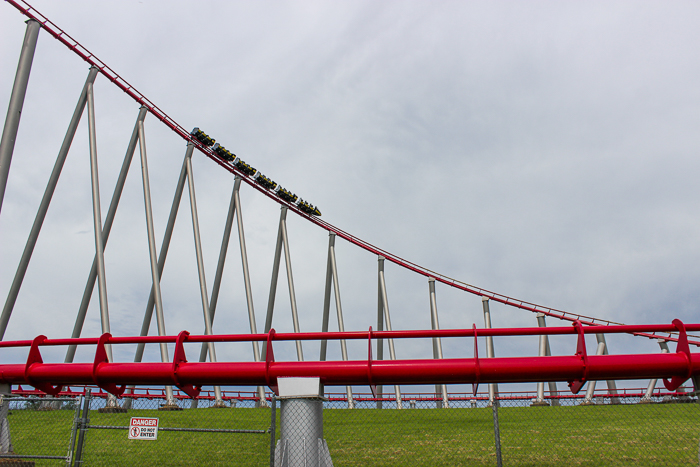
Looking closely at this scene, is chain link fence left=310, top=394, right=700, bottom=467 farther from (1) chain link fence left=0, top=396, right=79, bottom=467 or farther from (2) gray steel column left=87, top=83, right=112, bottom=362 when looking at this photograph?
(2) gray steel column left=87, top=83, right=112, bottom=362

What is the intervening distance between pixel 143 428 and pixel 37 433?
22.1 feet

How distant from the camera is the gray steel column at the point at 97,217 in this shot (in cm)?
1417

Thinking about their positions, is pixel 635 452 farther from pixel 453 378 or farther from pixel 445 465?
pixel 453 378

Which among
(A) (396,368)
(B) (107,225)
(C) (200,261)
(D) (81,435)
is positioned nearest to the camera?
(A) (396,368)

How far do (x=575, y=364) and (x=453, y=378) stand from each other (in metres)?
1.27

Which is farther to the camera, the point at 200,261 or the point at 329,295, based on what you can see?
the point at 329,295

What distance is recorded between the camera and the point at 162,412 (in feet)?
46.5

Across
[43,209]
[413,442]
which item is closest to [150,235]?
[43,209]

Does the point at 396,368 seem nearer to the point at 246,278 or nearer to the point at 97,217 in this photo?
the point at 97,217

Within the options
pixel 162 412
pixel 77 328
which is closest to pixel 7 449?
pixel 162 412

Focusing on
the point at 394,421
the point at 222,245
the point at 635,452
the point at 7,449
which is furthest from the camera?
the point at 222,245

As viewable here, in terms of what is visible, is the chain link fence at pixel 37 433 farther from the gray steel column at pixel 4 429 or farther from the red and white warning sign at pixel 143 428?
the red and white warning sign at pixel 143 428

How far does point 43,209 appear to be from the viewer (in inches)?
584

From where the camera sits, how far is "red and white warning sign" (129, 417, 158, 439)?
17.6ft
